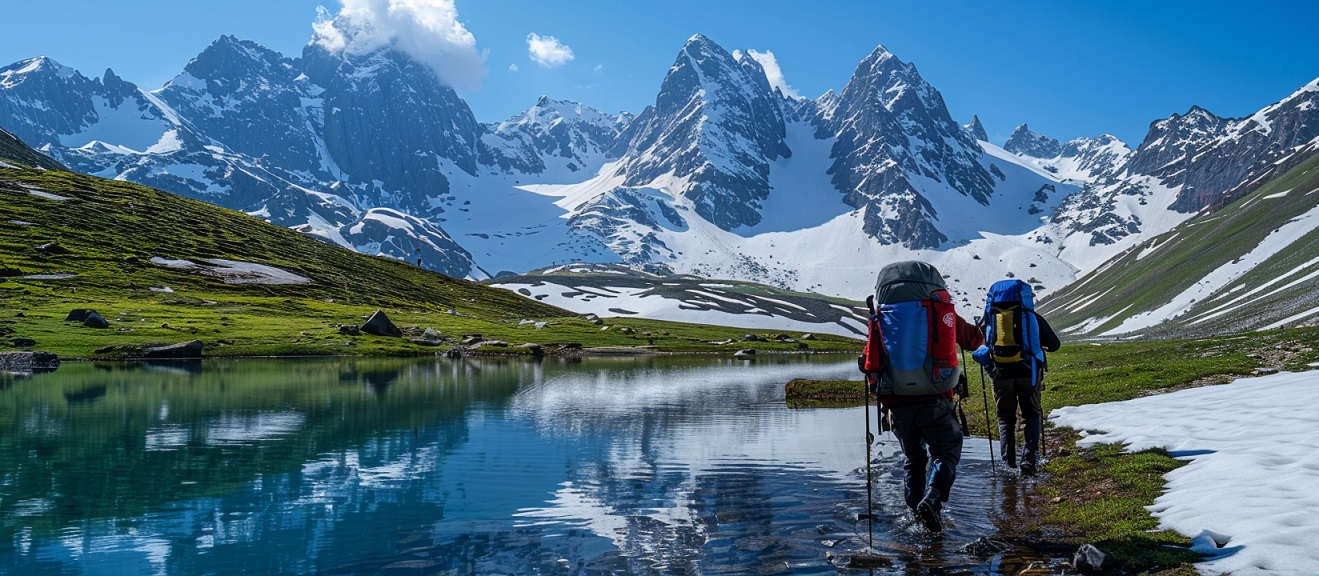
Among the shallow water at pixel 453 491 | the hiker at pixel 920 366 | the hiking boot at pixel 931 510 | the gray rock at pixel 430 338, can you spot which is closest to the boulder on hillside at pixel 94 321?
the gray rock at pixel 430 338

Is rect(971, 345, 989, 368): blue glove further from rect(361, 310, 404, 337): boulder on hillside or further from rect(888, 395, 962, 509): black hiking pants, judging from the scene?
rect(361, 310, 404, 337): boulder on hillside

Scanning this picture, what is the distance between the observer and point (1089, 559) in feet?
35.5

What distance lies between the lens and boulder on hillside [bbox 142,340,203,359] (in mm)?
77312

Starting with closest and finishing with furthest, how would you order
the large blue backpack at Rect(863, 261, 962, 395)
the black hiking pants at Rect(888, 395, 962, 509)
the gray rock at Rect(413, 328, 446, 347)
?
the large blue backpack at Rect(863, 261, 962, 395), the black hiking pants at Rect(888, 395, 962, 509), the gray rock at Rect(413, 328, 446, 347)

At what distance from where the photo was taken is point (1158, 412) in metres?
22.2

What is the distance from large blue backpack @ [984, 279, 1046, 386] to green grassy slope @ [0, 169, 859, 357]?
8250cm

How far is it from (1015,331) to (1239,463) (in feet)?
16.3

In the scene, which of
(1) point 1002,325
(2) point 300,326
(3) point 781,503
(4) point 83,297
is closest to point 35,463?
(3) point 781,503

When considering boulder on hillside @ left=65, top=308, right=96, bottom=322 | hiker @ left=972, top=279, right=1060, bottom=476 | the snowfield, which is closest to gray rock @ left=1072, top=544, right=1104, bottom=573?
the snowfield

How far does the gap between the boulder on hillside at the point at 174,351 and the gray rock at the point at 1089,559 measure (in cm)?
8527

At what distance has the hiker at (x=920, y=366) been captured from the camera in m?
13.1

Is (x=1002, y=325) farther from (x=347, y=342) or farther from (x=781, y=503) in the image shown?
(x=347, y=342)

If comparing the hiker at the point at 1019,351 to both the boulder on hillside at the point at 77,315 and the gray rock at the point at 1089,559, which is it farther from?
the boulder on hillside at the point at 77,315

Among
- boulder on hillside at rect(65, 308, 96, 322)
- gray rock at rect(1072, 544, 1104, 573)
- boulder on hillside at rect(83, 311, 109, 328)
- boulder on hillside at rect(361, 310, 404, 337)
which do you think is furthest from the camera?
boulder on hillside at rect(361, 310, 404, 337)
